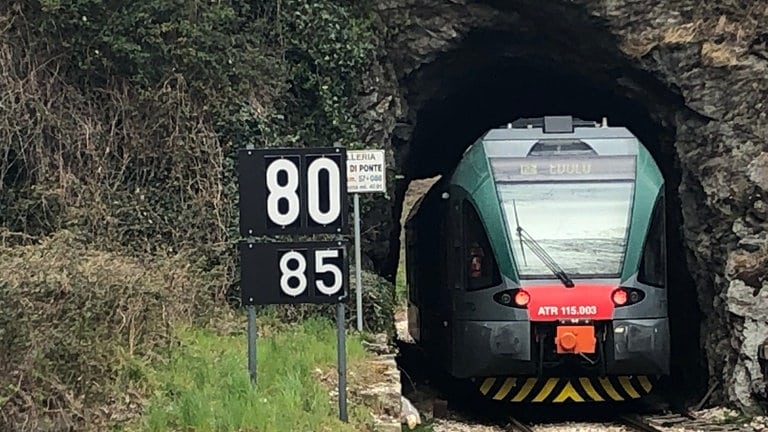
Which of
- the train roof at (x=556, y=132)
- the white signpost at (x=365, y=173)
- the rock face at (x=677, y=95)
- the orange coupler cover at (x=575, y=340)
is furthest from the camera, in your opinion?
the rock face at (x=677, y=95)

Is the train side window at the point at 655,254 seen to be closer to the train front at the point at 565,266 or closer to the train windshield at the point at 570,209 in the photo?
the train front at the point at 565,266

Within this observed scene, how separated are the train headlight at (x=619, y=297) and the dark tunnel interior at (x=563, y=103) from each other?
351 centimetres

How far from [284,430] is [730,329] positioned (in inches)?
311

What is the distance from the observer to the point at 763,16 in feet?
47.7

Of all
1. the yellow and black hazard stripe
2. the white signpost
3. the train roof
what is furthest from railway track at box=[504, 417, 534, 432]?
the train roof

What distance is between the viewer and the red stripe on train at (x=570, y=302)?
38.9ft

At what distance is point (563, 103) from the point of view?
21.1 metres

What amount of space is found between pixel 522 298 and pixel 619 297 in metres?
1.05

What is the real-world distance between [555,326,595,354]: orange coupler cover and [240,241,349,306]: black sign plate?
4219 mm

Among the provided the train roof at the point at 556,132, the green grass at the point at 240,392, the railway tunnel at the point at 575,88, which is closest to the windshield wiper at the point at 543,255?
the train roof at the point at 556,132

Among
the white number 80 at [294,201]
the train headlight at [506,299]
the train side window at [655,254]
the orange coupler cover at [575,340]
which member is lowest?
the orange coupler cover at [575,340]

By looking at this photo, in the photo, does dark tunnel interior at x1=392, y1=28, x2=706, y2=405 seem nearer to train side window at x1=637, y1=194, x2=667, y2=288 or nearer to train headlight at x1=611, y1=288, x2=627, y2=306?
train side window at x1=637, y1=194, x2=667, y2=288

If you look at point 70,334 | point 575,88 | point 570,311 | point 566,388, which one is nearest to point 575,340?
point 570,311

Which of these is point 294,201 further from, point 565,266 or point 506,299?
point 565,266
